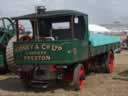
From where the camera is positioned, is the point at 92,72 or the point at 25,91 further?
the point at 92,72

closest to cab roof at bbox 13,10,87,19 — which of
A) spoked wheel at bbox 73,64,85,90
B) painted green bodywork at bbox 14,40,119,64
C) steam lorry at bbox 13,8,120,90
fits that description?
steam lorry at bbox 13,8,120,90

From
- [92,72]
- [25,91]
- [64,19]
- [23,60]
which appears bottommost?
[92,72]

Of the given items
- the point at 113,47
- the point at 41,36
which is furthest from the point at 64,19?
the point at 113,47

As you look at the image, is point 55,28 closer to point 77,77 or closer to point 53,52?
point 53,52

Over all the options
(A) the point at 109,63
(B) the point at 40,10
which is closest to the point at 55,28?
(B) the point at 40,10

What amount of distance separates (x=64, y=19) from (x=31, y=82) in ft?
7.46

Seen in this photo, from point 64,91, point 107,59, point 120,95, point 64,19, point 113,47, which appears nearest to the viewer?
point 120,95

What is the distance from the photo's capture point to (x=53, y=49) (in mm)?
10789

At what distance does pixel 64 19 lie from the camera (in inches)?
475

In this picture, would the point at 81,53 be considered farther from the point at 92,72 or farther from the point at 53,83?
the point at 92,72

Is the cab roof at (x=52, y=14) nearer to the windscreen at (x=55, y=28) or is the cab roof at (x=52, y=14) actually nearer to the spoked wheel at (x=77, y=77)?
the windscreen at (x=55, y=28)

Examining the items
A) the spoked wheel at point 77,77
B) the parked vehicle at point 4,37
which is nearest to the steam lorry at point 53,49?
the spoked wheel at point 77,77

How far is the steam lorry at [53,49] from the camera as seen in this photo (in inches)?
425

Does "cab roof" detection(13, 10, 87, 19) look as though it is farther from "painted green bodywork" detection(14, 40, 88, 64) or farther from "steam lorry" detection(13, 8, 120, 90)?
"painted green bodywork" detection(14, 40, 88, 64)
